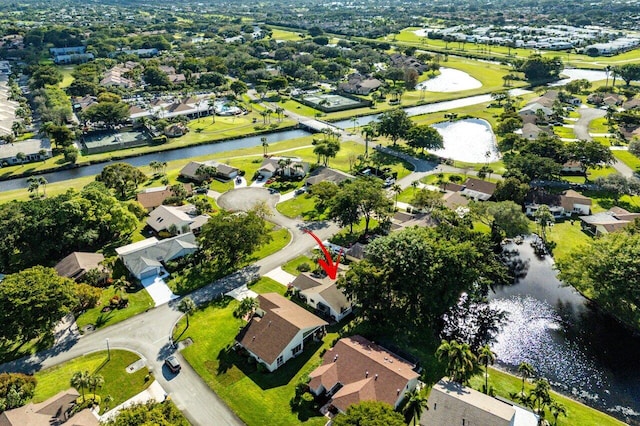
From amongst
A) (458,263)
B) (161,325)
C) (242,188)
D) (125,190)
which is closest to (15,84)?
(125,190)

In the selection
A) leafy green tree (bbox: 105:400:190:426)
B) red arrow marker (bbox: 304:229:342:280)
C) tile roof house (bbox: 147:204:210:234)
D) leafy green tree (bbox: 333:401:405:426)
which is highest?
leafy green tree (bbox: 105:400:190:426)

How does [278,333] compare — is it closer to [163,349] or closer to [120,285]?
[163,349]

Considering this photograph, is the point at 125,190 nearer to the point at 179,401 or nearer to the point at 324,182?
the point at 324,182

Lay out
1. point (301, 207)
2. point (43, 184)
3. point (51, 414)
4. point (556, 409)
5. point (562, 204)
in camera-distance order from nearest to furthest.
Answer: point (556, 409) → point (51, 414) → point (562, 204) → point (301, 207) → point (43, 184)

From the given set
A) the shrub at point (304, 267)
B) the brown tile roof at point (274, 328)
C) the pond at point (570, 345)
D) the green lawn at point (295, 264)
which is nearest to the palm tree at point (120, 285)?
the brown tile roof at point (274, 328)

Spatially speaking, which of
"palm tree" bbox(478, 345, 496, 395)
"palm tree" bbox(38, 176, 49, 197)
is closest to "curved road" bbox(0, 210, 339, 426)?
"palm tree" bbox(478, 345, 496, 395)

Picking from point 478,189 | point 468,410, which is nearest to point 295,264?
point 468,410

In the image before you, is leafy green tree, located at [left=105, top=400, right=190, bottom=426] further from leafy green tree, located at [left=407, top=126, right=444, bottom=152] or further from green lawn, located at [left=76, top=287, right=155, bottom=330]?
leafy green tree, located at [left=407, top=126, right=444, bottom=152]
